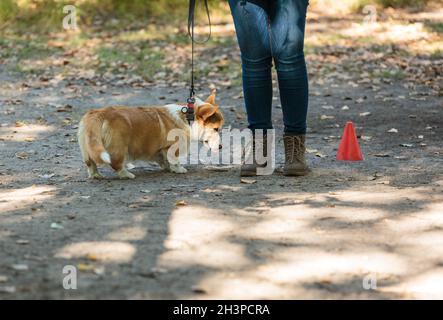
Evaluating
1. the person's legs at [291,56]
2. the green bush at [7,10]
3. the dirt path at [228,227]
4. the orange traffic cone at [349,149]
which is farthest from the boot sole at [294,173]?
the green bush at [7,10]

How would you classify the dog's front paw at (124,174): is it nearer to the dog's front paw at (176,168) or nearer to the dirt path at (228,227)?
the dirt path at (228,227)

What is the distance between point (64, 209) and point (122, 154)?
1042mm

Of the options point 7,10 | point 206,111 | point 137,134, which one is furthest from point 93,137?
point 7,10

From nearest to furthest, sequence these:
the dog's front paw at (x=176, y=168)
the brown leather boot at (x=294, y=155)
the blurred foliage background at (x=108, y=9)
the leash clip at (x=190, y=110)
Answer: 1. the brown leather boot at (x=294, y=155)
2. the leash clip at (x=190, y=110)
3. the dog's front paw at (x=176, y=168)
4. the blurred foliage background at (x=108, y=9)

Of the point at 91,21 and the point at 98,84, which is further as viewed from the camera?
the point at 91,21

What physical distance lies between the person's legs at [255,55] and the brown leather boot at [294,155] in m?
0.18

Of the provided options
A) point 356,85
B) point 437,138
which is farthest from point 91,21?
point 437,138

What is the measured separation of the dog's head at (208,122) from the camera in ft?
19.2

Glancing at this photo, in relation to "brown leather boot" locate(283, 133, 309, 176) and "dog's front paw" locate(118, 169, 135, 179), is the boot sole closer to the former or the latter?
"brown leather boot" locate(283, 133, 309, 176)

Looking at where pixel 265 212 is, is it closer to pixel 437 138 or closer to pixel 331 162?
pixel 331 162

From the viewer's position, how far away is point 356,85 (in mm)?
10383

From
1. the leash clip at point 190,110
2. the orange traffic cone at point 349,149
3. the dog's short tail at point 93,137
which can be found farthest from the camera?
the orange traffic cone at point 349,149

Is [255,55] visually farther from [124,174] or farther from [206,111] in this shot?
[124,174]

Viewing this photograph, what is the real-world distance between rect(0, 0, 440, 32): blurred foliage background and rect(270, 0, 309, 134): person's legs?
9.05 metres
